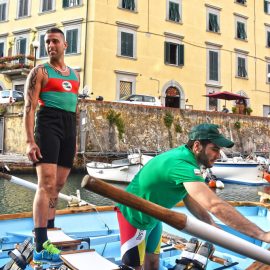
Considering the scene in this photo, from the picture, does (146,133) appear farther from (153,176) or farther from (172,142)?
(153,176)

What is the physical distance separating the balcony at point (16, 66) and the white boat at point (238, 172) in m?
14.4

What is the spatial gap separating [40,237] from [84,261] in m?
0.51

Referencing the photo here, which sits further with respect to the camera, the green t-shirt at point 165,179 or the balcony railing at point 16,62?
the balcony railing at point 16,62

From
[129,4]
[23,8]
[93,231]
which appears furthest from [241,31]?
[93,231]

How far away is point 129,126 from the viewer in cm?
2245

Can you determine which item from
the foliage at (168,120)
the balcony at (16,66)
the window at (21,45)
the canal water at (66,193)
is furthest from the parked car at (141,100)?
the window at (21,45)

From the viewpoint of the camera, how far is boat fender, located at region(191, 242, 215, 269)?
2760 mm

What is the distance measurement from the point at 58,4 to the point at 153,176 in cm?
2700

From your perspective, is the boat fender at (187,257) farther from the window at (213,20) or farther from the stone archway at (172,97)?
the window at (213,20)

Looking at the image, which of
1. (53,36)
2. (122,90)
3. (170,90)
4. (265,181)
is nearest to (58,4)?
(122,90)

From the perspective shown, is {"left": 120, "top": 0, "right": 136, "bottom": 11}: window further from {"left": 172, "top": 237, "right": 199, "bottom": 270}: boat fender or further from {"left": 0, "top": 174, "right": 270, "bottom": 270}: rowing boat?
{"left": 172, "top": 237, "right": 199, "bottom": 270}: boat fender

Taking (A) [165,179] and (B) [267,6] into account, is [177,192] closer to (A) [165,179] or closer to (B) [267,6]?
(A) [165,179]

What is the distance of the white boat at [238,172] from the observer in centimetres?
1973

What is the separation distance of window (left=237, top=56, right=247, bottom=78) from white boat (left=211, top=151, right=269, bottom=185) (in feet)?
46.6
